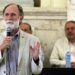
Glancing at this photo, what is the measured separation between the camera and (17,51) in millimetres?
2518

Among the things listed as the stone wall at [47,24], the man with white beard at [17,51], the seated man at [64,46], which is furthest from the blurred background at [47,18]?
the man with white beard at [17,51]

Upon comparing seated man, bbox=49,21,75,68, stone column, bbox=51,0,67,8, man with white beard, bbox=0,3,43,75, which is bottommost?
seated man, bbox=49,21,75,68

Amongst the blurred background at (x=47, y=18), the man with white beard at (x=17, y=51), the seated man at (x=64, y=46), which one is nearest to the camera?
the man with white beard at (x=17, y=51)

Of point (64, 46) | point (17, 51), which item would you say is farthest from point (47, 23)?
point (17, 51)

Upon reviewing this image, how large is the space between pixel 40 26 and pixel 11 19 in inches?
62.5

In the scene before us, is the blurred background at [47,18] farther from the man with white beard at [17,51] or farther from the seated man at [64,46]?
the man with white beard at [17,51]

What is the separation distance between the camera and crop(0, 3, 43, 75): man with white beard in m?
2.43

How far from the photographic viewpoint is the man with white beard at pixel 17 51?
2.43 m

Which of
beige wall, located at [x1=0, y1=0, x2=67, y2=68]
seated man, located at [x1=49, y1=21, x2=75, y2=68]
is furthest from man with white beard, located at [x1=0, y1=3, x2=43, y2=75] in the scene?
beige wall, located at [x1=0, y1=0, x2=67, y2=68]

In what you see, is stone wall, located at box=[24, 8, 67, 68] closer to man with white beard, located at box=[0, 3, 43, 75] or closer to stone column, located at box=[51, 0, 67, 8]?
stone column, located at box=[51, 0, 67, 8]

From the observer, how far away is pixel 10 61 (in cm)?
246

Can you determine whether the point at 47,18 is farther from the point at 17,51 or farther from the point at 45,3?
the point at 17,51

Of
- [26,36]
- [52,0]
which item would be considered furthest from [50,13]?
[26,36]

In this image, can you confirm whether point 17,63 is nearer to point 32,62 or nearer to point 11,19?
point 32,62
